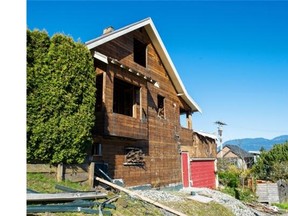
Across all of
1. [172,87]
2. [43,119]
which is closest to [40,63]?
[43,119]

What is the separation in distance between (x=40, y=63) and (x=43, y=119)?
1728mm

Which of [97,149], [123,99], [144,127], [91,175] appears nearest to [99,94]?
[97,149]

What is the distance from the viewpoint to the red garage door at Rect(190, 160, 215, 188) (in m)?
20.1

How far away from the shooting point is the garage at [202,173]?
2011 centimetres

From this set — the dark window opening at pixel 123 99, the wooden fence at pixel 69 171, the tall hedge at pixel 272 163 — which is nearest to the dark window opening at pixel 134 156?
the dark window opening at pixel 123 99

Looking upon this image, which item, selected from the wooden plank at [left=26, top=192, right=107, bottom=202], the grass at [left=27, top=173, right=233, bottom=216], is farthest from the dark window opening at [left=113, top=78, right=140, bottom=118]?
the wooden plank at [left=26, top=192, right=107, bottom=202]

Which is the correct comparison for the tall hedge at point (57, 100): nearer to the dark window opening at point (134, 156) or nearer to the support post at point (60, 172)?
the support post at point (60, 172)

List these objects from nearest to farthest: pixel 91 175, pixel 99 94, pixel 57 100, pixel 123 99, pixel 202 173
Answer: pixel 57 100, pixel 91 175, pixel 99 94, pixel 123 99, pixel 202 173

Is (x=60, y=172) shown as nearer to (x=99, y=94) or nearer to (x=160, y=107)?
(x=99, y=94)

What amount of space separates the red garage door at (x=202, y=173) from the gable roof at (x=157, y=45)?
4.13 metres

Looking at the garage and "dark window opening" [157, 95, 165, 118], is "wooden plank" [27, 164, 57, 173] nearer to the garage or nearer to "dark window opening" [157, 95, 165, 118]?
"dark window opening" [157, 95, 165, 118]

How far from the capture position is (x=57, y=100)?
8.70m

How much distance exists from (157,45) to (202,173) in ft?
35.2
